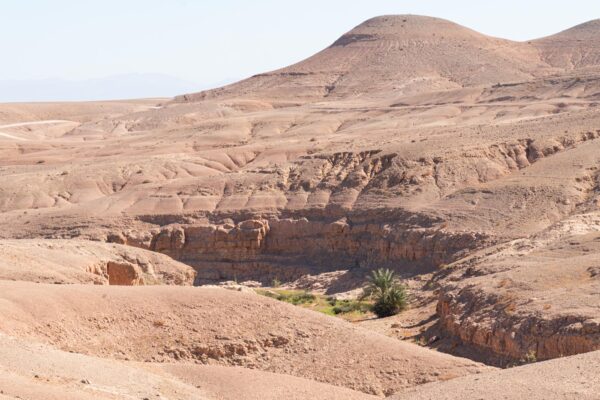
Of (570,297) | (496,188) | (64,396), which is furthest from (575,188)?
(64,396)

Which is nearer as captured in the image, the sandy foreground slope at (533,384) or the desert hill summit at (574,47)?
the sandy foreground slope at (533,384)

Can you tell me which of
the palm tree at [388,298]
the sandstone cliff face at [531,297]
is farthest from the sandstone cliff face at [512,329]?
the palm tree at [388,298]

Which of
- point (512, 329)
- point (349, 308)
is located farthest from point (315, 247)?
point (512, 329)

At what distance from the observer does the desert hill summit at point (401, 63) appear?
98.3 metres

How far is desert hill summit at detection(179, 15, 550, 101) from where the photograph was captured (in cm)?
9831

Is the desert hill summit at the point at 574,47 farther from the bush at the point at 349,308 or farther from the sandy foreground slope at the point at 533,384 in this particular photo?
the sandy foreground slope at the point at 533,384

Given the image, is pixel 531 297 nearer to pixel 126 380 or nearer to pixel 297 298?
pixel 126 380

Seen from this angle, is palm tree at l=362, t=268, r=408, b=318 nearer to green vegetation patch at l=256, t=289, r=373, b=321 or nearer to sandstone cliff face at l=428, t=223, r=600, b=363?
green vegetation patch at l=256, t=289, r=373, b=321

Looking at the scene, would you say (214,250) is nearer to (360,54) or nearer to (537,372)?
(537,372)

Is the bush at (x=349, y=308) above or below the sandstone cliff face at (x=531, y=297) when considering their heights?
below

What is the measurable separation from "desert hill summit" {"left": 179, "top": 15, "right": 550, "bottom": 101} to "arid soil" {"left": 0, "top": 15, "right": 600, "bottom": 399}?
786 centimetres

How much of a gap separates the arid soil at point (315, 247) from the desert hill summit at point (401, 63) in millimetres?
7856

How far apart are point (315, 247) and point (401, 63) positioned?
216 ft

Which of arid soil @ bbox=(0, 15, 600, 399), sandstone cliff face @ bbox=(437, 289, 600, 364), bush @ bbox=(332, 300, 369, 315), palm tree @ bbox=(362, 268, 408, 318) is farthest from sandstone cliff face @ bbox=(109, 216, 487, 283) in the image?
sandstone cliff face @ bbox=(437, 289, 600, 364)
